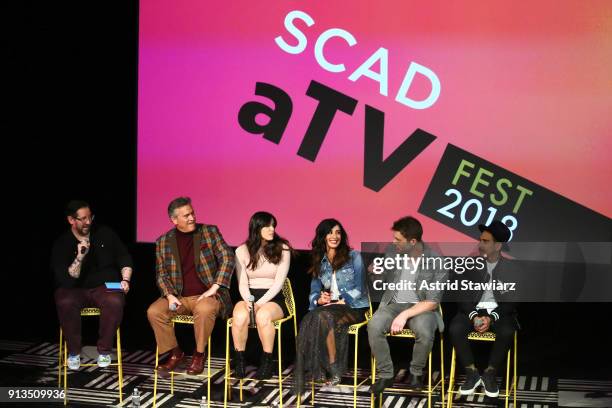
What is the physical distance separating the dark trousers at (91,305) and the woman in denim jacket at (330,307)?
Answer: 1.12 meters

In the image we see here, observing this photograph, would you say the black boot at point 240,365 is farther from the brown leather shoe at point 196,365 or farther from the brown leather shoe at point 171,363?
the brown leather shoe at point 171,363

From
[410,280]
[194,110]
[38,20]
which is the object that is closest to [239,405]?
[410,280]

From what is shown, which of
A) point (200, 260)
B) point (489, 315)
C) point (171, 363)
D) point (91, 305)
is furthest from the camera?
point (91, 305)

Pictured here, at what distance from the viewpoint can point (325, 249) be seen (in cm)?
568

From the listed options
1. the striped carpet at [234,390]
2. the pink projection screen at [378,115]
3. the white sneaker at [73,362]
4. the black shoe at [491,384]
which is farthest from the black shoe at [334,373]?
the white sneaker at [73,362]

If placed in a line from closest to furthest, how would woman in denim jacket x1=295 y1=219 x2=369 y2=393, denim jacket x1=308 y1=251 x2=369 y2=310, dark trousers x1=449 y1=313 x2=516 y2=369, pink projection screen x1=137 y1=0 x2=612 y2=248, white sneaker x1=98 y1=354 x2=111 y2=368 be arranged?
1. dark trousers x1=449 y1=313 x2=516 y2=369
2. woman in denim jacket x1=295 y1=219 x2=369 y2=393
3. denim jacket x1=308 y1=251 x2=369 y2=310
4. white sneaker x1=98 y1=354 x2=111 y2=368
5. pink projection screen x1=137 y1=0 x2=612 y2=248

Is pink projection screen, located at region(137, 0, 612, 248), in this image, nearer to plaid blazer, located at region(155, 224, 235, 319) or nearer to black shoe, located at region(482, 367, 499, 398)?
plaid blazer, located at region(155, 224, 235, 319)

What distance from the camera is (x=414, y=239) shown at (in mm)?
5586

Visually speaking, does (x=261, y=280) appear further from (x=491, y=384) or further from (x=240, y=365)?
(x=491, y=384)

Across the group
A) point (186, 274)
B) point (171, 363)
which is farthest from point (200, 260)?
point (171, 363)

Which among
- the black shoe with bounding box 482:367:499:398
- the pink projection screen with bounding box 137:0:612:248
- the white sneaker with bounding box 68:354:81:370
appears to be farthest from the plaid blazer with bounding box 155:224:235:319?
the black shoe with bounding box 482:367:499:398

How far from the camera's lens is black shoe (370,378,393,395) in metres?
5.33

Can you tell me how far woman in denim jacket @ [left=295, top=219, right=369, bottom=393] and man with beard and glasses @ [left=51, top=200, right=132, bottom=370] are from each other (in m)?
1.14

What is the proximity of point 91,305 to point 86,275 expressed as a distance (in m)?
0.19
